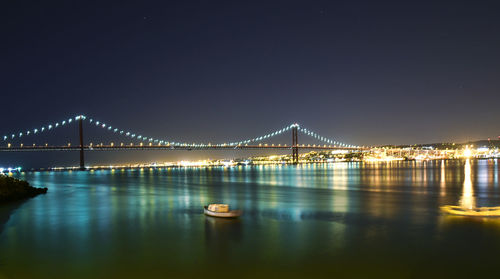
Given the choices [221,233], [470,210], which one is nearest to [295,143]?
[470,210]

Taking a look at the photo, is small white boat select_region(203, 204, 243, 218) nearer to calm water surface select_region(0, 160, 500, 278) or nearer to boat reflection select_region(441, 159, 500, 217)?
calm water surface select_region(0, 160, 500, 278)

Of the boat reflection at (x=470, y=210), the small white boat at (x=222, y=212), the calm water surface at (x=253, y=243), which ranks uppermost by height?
the small white boat at (x=222, y=212)

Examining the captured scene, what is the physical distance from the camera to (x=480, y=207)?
1526 centimetres

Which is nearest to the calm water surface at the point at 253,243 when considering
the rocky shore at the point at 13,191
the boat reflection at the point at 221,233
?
the boat reflection at the point at 221,233

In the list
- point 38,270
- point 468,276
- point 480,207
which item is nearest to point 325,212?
point 480,207

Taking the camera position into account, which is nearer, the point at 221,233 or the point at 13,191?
the point at 221,233

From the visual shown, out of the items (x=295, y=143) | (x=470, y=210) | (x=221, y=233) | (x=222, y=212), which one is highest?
(x=295, y=143)

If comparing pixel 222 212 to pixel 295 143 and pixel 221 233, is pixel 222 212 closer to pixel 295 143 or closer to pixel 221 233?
pixel 221 233

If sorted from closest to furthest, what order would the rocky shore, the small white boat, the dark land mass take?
the small white boat, the dark land mass, the rocky shore

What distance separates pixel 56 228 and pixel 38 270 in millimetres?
4905

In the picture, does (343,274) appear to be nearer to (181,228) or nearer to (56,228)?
(181,228)

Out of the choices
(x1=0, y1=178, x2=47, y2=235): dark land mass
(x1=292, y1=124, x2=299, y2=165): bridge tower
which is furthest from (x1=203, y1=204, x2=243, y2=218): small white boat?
(x1=292, y1=124, x2=299, y2=165): bridge tower

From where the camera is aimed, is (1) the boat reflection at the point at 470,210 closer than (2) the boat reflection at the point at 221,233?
No

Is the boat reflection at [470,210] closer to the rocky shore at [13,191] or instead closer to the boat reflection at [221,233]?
the boat reflection at [221,233]
